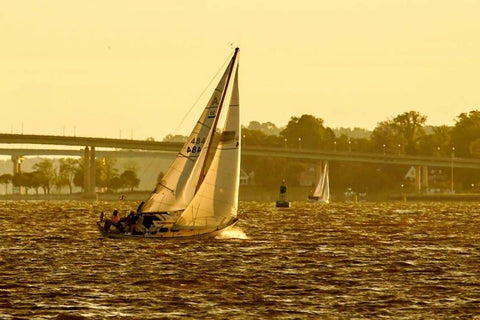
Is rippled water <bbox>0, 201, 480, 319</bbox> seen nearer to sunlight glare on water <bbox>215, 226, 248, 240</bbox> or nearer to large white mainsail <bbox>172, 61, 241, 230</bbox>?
sunlight glare on water <bbox>215, 226, 248, 240</bbox>

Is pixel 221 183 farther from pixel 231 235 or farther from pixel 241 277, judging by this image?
pixel 241 277

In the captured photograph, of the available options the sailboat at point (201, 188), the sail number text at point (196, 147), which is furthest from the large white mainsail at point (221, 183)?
the sail number text at point (196, 147)

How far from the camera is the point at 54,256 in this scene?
179 ft

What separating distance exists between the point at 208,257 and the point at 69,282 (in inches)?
498

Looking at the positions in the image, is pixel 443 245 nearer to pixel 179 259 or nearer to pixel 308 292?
pixel 179 259

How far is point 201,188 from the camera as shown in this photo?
60531mm

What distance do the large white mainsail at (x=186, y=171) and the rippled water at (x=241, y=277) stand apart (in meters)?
2.22

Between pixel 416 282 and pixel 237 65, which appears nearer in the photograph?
pixel 416 282

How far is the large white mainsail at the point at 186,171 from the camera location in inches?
2479

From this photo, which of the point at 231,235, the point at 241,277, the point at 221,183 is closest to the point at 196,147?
the point at 221,183

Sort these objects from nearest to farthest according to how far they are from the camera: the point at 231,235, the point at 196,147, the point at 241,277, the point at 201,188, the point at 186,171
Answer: the point at 241,277
the point at 201,188
the point at 186,171
the point at 196,147
the point at 231,235

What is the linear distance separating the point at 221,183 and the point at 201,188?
3.90 feet

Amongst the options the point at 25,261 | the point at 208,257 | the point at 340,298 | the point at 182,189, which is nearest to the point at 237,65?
the point at 182,189

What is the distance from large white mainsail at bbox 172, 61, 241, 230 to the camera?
6072cm
